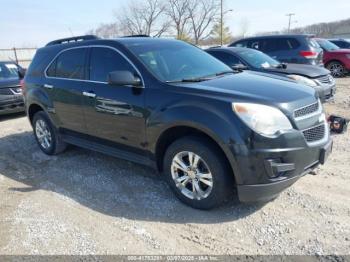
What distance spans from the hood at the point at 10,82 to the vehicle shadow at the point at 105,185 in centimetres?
331

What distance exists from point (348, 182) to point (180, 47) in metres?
2.75

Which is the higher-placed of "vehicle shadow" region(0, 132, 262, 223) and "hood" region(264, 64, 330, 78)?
"hood" region(264, 64, 330, 78)

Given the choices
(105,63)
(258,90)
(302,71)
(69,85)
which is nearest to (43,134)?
(69,85)

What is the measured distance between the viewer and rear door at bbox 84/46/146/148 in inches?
161

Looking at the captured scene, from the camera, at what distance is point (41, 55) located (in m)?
5.81

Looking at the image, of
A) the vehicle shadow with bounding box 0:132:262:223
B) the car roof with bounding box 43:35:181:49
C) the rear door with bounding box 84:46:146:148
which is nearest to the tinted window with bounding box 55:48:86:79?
the car roof with bounding box 43:35:181:49

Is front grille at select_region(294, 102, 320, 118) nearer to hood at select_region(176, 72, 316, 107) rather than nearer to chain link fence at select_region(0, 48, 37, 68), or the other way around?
hood at select_region(176, 72, 316, 107)

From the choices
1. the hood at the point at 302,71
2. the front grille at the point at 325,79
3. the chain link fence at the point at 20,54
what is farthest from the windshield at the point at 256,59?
the chain link fence at the point at 20,54

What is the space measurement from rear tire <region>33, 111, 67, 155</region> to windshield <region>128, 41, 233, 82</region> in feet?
7.38

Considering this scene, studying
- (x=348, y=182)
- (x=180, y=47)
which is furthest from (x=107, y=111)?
(x=348, y=182)

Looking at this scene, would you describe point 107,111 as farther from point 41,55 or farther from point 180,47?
point 41,55

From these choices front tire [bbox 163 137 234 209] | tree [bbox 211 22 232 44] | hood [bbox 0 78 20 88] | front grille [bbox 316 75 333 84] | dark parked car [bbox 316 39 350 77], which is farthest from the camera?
tree [bbox 211 22 232 44]

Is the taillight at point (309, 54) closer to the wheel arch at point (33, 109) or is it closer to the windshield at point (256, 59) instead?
the windshield at point (256, 59)

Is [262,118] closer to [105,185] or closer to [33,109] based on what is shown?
[105,185]
